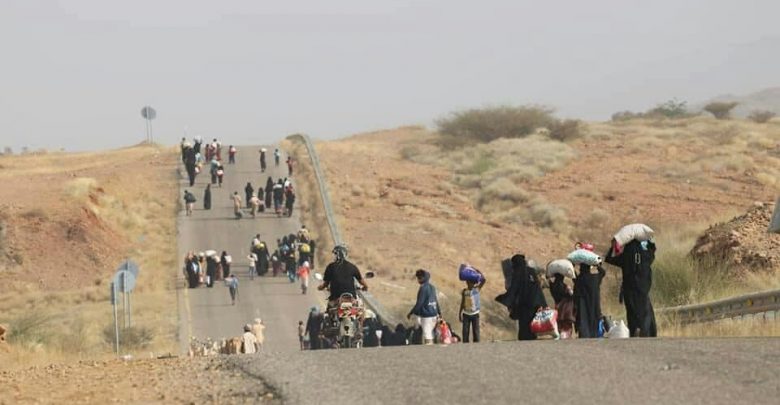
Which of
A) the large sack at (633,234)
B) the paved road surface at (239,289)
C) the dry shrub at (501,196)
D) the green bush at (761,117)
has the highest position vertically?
the green bush at (761,117)

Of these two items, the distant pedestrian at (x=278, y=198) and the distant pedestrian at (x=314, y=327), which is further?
the distant pedestrian at (x=278, y=198)

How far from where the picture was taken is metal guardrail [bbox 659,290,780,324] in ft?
65.6

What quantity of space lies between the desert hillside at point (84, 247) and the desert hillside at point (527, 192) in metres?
7.48

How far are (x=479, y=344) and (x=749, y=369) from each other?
388 cm

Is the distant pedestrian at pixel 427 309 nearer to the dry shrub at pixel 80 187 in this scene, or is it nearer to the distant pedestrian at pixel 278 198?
the distant pedestrian at pixel 278 198

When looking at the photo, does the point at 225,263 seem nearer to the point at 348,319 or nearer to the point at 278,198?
the point at 278,198

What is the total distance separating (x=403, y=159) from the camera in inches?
3344

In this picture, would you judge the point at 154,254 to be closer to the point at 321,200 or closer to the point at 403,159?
the point at 321,200

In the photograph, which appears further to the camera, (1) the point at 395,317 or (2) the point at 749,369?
(1) the point at 395,317

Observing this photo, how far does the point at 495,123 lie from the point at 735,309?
75.3 m

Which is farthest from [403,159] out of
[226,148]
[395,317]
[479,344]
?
[479,344]

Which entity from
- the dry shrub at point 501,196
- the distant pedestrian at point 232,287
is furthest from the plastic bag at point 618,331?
the dry shrub at point 501,196

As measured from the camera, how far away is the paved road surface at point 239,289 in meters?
39.7

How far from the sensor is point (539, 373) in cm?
1278
